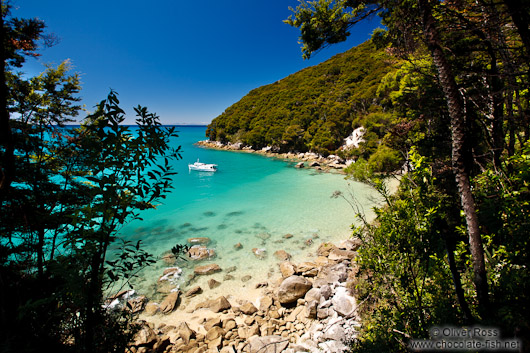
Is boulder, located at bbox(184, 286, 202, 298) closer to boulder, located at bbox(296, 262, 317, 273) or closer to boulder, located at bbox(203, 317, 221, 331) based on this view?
boulder, located at bbox(203, 317, 221, 331)

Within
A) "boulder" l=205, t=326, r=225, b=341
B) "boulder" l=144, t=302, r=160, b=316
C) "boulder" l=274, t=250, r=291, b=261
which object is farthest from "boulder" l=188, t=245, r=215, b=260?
"boulder" l=205, t=326, r=225, b=341

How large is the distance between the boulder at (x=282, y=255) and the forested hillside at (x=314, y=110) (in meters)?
27.5

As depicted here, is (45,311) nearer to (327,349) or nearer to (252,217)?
(327,349)

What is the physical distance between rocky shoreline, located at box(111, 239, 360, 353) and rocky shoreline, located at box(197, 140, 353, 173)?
2397 cm

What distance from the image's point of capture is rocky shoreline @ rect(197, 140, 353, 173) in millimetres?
31688

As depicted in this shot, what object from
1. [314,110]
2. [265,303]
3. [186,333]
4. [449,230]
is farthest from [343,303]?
[314,110]

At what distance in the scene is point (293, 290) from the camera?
741 centimetres

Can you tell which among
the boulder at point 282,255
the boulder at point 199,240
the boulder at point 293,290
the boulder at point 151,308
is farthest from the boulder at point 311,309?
the boulder at point 199,240

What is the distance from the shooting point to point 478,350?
2.54m

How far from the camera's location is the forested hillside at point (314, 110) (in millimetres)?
36938

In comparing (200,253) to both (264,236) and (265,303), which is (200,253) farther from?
(265,303)

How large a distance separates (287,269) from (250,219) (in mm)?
7098

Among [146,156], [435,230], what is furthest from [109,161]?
[435,230]

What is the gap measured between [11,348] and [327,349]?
524 centimetres
